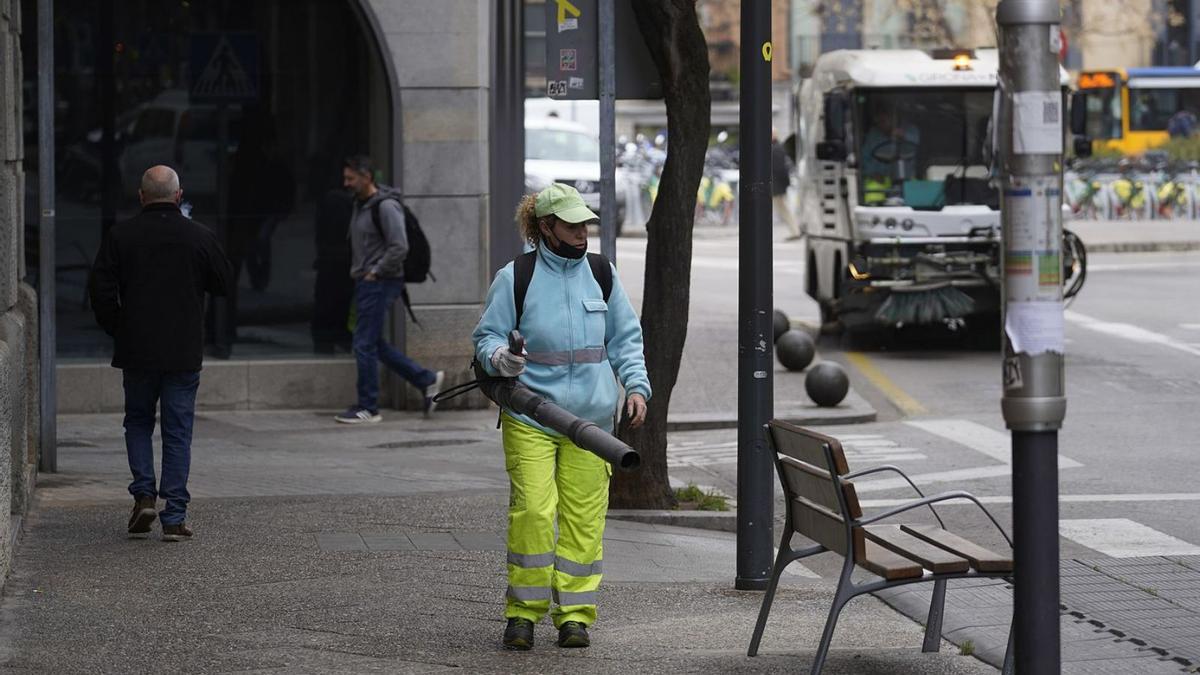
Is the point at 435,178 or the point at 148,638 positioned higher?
the point at 435,178

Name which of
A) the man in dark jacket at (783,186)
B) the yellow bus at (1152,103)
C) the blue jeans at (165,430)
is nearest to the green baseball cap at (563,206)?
the blue jeans at (165,430)

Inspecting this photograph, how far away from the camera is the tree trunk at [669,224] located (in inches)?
385

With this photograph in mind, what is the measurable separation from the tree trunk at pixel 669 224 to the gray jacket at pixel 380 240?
12.7 ft

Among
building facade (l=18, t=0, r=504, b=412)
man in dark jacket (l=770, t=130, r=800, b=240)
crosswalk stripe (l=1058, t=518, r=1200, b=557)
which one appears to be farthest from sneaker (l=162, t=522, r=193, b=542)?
man in dark jacket (l=770, t=130, r=800, b=240)

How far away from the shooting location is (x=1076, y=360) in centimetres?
1788

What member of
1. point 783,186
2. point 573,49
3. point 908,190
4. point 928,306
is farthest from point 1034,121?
point 783,186

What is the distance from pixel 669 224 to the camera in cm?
999

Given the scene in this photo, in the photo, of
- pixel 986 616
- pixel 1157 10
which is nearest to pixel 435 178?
pixel 986 616

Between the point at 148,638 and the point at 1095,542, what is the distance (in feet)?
15.6

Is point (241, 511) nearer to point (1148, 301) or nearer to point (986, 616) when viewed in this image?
point (986, 616)

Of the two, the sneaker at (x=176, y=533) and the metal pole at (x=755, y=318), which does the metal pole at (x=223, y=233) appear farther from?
the metal pole at (x=755, y=318)

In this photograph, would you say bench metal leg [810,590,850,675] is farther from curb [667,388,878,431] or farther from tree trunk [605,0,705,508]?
curb [667,388,878,431]

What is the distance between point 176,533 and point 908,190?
1143cm

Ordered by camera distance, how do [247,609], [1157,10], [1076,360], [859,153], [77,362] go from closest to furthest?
[247,609] → [77,362] → [1076,360] → [859,153] → [1157,10]
